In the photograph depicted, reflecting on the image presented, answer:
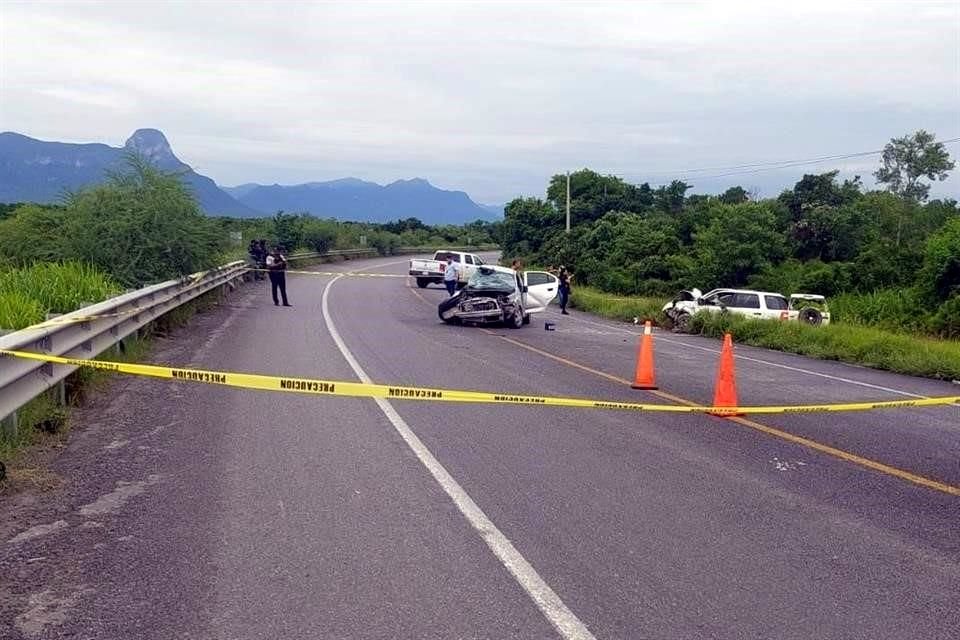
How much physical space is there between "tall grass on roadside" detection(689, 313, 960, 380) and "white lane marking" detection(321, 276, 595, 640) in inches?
488

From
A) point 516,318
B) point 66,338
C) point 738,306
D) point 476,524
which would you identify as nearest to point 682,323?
point 738,306

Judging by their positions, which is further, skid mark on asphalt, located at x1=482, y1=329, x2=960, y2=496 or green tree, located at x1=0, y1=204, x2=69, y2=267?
green tree, located at x1=0, y1=204, x2=69, y2=267

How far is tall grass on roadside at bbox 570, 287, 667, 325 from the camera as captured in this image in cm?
3047

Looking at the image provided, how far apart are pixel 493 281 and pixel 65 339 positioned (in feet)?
49.0

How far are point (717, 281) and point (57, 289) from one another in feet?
130

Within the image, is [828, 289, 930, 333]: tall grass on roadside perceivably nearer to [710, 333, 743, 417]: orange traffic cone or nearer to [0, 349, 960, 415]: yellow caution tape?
[710, 333, 743, 417]: orange traffic cone

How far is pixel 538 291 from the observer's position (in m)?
29.5

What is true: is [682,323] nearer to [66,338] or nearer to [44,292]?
[44,292]

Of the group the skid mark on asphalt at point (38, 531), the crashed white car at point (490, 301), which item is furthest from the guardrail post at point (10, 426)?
the crashed white car at point (490, 301)

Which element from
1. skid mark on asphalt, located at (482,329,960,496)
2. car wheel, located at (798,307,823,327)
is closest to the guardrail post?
skid mark on asphalt, located at (482,329,960,496)

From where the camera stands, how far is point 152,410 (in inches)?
398

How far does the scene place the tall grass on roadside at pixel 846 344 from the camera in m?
18.1

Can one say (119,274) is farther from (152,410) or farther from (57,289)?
(152,410)

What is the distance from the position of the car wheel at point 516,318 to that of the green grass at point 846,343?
5.47m
